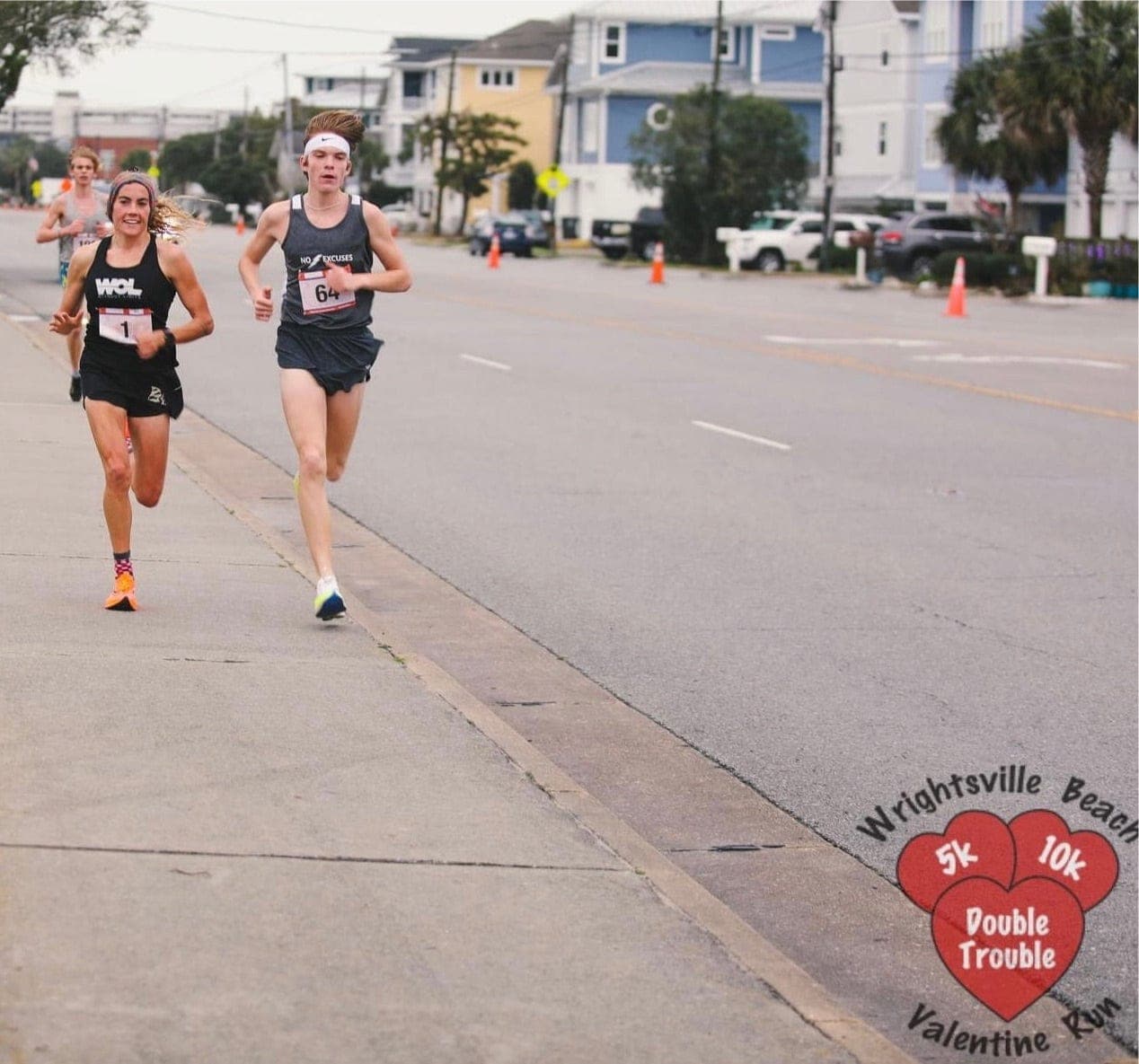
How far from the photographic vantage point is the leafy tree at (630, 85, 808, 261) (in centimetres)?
6406

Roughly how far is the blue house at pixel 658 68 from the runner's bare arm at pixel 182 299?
7804 centimetres

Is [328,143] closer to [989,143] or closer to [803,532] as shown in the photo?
[803,532]

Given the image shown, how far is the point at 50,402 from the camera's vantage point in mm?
16484

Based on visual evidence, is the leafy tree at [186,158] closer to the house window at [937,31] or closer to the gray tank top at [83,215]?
the house window at [937,31]

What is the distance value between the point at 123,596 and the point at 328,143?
196 centimetres

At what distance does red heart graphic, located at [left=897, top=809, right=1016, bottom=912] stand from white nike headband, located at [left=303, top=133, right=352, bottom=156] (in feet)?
11.8

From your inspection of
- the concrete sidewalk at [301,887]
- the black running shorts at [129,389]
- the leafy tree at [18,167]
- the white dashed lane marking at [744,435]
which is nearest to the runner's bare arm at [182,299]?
the black running shorts at [129,389]

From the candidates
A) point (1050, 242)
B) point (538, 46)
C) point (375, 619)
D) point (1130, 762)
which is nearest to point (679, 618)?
point (375, 619)

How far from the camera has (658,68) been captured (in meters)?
87.7

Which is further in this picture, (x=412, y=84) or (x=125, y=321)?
(x=412, y=84)

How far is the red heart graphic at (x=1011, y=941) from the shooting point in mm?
5383

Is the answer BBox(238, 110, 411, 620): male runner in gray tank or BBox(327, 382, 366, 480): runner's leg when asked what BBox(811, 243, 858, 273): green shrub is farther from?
BBox(238, 110, 411, 620): male runner in gray tank

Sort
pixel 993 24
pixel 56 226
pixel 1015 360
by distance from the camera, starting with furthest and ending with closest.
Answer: pixel 993 24 < pixel 1015 360 < pixel 56 226

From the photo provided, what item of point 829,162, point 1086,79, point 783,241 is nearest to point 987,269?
point 1086,79
